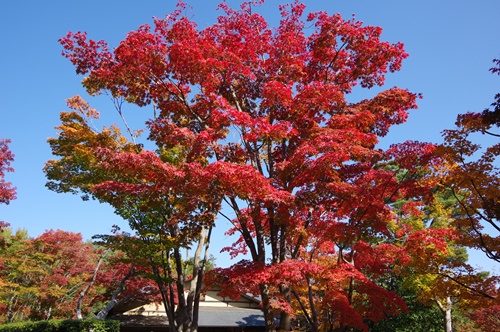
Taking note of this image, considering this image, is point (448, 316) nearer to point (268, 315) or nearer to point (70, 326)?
point (268, 315)

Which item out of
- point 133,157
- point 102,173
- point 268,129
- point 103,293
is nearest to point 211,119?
point 268,129

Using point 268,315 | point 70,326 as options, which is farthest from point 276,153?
point 70,326

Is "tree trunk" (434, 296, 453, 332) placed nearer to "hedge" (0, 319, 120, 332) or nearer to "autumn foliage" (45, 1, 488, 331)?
"autumn foliage" (45, 1, 488, 331)

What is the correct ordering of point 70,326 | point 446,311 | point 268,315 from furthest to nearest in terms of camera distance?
point 446,311 < point 70,326 < point 268,315

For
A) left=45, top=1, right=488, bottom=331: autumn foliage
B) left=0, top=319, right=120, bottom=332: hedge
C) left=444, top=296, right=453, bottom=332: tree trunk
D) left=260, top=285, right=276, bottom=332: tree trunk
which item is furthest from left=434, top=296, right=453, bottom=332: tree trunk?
left=0, top=319, right=120, bottom=332: hedge

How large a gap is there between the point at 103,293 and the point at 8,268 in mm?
6581

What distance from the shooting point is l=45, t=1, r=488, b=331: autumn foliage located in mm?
8422

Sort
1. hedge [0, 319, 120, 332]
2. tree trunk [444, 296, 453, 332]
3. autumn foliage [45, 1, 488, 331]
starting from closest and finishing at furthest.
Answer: autumn foliage [45, 1, 488, 331] < hedge [0, 319, 120, 332] < tree trunk [444, 296, 453, 332]

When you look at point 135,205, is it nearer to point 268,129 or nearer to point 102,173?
point 102,173

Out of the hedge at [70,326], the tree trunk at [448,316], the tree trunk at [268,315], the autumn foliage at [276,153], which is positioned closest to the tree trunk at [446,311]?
the tree trunk at [448,316]

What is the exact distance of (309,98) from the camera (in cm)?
923

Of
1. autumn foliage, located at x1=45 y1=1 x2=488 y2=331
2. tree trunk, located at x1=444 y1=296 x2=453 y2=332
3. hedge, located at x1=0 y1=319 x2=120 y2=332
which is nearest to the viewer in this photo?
autumn foliage, located at x1=45 y1=1 x2=488 y2=331

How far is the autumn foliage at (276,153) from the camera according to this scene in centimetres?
842

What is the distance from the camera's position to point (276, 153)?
34.8ft
